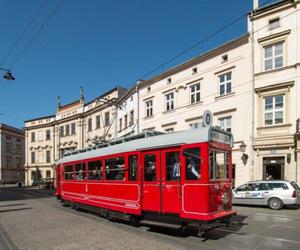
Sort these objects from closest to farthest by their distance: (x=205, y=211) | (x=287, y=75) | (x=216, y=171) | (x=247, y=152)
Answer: (x=205, y=211) < (x=216, y=171) < (x=287, y=75) < (x=247, y=152)

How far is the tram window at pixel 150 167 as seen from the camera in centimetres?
1053

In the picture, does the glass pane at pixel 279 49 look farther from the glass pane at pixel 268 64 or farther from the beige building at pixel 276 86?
the glass pane at pixel 268 64

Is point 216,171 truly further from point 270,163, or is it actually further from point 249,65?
point 249,65

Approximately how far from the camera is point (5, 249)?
8281 mm

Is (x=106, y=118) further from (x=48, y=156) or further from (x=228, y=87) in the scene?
(x=48, y=156)

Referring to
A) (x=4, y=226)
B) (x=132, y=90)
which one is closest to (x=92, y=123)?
Answer: (x=132, y=90)

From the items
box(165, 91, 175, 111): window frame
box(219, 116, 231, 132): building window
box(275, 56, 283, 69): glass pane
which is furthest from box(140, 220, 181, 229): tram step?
box(165, 91, 175, 111): window frame

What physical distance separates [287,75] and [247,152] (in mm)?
5652

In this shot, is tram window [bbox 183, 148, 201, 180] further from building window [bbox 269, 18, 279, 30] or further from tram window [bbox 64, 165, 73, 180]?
building window [bbox 269, 18, 279, 30]

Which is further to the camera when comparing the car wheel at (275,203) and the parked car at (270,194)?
the car wheel at (275,203)

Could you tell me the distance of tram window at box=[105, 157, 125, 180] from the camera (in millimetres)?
12140

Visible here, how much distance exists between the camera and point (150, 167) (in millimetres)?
10688

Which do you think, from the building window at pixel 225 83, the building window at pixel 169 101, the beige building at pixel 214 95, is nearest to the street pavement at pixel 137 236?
the beige building at pixel 214 95

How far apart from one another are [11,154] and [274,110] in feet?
268
